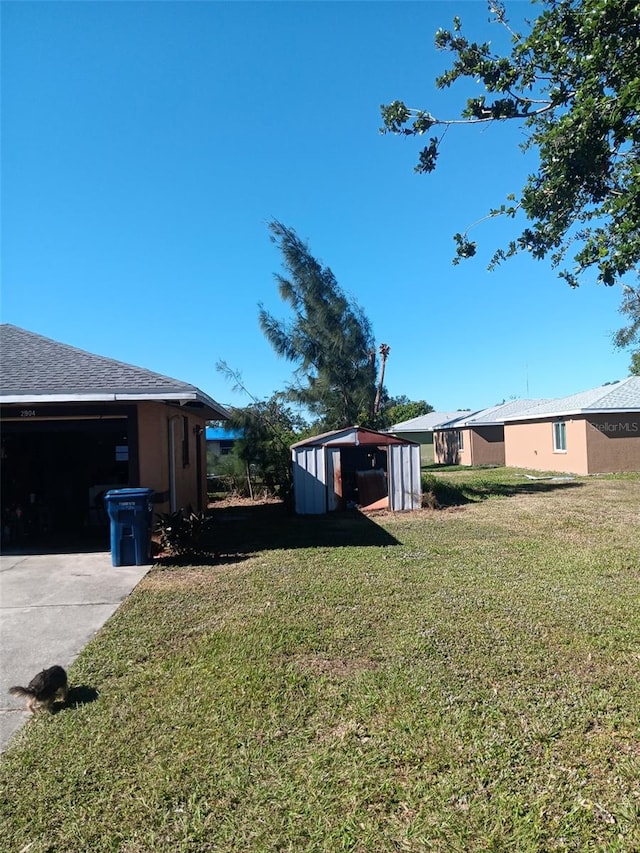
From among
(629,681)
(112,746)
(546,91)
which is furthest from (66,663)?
(546,91)

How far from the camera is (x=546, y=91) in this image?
7.17 m

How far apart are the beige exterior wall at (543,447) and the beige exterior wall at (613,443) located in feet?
1.09

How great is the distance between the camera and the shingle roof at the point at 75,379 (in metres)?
7.71

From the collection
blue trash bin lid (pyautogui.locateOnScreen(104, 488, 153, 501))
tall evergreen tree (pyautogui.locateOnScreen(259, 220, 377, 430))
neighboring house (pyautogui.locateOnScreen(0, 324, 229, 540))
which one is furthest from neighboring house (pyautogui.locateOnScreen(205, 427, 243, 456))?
blue trash bin lid (pyautogui.locateOnScreen(104, 488, 153, 501))

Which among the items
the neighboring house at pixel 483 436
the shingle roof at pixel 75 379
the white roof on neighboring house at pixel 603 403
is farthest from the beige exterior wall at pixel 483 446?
the shingle roof at pixel 75 379

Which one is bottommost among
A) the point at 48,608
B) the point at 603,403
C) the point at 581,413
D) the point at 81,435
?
the point at 48,608

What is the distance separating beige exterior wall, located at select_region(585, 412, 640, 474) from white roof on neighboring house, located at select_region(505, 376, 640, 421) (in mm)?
449

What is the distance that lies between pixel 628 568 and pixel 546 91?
21.2 ft

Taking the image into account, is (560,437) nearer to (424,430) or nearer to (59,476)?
(424,430)

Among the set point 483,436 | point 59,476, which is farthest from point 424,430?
point 59,476

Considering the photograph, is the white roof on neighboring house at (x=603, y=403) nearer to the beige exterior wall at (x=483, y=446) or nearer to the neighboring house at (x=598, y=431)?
the neighboring house at (x=598, y=431)

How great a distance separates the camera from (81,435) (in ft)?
39.0

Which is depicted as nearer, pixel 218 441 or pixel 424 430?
pixel 218 441

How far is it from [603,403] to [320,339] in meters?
11.3
